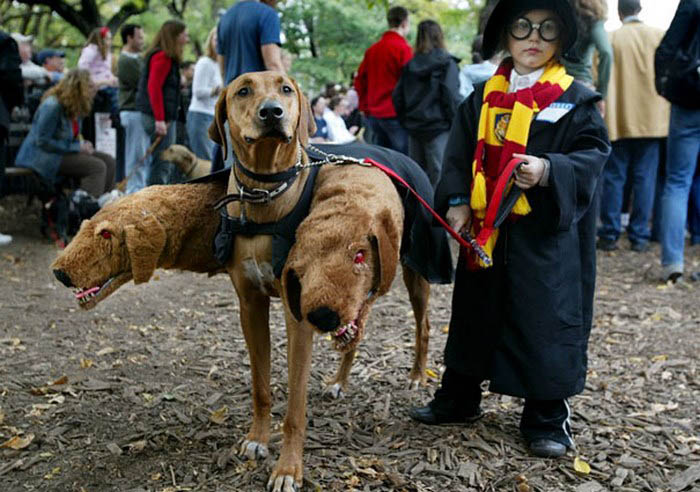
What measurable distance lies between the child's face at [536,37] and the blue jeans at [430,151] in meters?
4.73

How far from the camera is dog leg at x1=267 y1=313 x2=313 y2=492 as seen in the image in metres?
2.99

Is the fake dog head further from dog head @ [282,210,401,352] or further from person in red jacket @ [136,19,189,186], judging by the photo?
person in red jacket @ [136,19,189,186]

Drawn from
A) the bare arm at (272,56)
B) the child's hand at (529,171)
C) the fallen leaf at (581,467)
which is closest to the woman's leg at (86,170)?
the bare arm at (272,56)

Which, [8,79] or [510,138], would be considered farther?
[8,79]

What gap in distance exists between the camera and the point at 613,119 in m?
8.01

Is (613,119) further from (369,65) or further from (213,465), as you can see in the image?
(213,465)

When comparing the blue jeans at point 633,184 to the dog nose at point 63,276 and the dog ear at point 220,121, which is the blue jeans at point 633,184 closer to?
the dog ear at point 220,121

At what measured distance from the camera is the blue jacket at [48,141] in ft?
26.1

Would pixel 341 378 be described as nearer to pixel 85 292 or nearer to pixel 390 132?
pixel 85 292

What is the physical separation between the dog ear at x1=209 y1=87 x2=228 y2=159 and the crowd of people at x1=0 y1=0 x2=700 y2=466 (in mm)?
1047

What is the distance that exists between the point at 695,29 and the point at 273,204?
4724 millimetres

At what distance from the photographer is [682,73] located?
19.7 ft

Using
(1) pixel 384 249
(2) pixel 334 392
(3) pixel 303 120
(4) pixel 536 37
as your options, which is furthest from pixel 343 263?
(2) pixel 334 392

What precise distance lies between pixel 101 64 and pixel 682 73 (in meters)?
7.53
